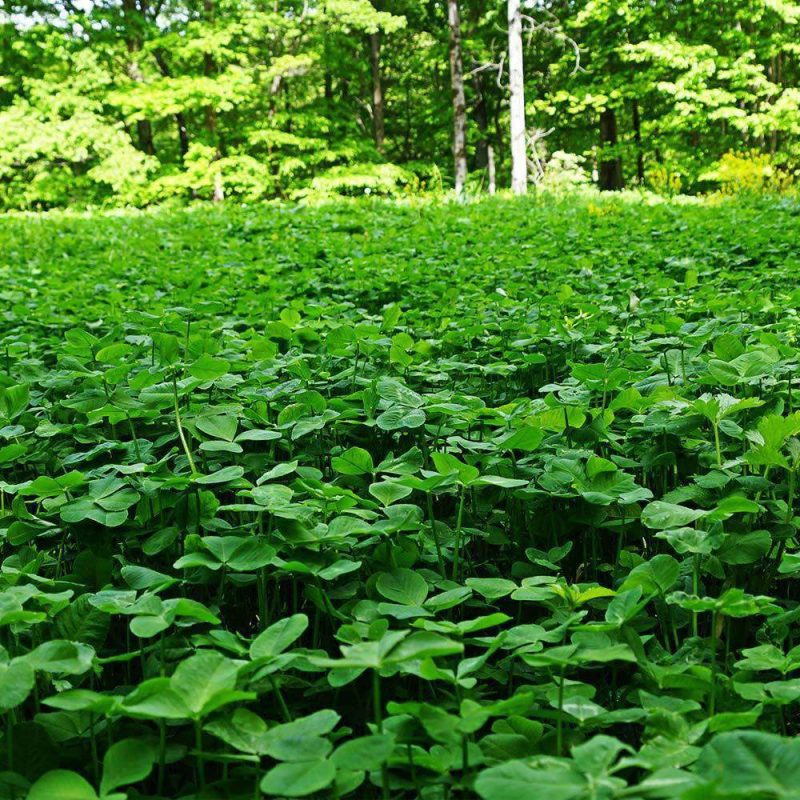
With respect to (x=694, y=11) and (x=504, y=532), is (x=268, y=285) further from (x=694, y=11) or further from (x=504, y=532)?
(x=694, y=11)

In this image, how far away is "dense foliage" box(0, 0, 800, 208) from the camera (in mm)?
18156

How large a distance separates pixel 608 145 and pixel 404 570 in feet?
74.6

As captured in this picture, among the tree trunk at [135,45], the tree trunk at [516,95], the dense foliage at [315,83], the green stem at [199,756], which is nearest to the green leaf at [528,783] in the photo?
the green stem at [199,756]

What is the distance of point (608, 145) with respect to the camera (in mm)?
21734

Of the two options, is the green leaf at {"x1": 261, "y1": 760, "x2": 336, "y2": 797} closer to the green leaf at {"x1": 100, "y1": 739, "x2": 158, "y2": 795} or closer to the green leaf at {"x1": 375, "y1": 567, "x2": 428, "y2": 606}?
the green leaf at {"x1": 100, "y1": 739, "x2": 158, "y2": 795}

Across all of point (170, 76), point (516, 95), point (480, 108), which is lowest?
point (516, 95)

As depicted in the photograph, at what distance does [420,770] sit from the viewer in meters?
0.93

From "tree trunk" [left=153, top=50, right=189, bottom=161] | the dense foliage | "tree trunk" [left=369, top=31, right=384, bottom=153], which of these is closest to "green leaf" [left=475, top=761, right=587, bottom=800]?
the dense foliage

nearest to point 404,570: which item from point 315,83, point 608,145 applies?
point 608,145

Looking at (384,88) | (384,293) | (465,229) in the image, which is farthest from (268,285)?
(384,88)

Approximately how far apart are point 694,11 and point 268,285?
64.5 ft

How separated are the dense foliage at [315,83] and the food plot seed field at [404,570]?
1280 cm

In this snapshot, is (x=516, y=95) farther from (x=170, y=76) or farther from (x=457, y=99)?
(x=170, y=76)

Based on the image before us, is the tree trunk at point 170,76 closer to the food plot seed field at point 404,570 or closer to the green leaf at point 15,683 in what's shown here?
the food plot seed field at point 404,570
